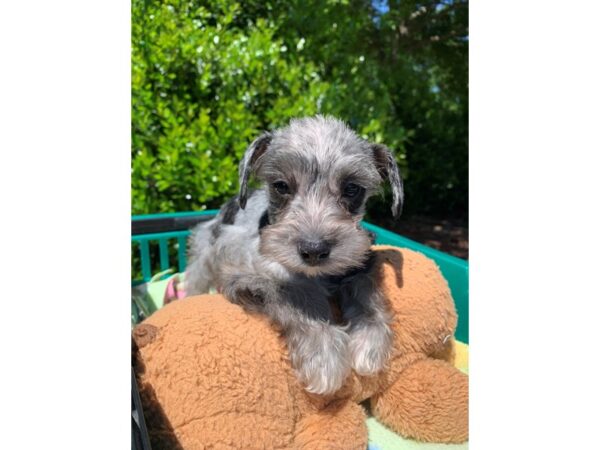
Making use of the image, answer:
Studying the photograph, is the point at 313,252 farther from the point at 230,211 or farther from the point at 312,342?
the point at 230,211

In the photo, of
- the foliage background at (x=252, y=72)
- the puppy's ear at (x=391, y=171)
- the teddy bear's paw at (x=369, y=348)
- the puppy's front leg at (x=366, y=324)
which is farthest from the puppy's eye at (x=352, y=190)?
the foliage background at (x=252, y=72)

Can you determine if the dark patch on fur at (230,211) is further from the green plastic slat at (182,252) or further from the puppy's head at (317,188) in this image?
the green plastic slat at (182,252)

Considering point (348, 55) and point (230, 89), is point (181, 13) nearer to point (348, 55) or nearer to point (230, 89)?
point (230, 89)

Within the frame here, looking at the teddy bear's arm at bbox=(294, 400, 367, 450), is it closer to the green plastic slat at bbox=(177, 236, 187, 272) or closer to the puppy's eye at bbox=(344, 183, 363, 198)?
the puppy's eye at bbox=(344, 183, 363, 198)

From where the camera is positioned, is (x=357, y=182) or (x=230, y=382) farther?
(x=357, y=182)

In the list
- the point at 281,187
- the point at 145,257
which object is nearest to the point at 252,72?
the point at 145,257
